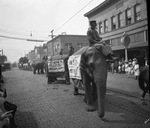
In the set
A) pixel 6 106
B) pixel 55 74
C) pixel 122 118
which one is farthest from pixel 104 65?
pixel 55 74

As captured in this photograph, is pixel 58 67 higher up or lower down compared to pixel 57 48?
lower down

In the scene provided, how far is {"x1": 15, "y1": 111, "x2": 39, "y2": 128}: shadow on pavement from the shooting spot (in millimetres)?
3568

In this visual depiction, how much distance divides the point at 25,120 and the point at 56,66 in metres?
6.12

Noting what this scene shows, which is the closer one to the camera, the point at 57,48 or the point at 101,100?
the point at 101,100

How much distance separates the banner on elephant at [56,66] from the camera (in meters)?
9.59

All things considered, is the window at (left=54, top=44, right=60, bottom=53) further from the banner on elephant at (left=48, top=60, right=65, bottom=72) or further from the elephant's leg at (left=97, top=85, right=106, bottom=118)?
the elephant's leg at (left=97, top=85, right=106, bottom=118)

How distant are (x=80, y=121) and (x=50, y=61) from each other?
7.08 meters

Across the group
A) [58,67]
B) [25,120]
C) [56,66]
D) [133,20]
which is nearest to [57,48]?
[56,66]

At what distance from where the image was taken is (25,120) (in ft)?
12.8

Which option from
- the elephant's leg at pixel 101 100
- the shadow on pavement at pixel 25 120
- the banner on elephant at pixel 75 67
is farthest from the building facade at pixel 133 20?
the shadow on pavement at pixel 25 120

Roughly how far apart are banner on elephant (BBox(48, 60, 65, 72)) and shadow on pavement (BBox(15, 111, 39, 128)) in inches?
209

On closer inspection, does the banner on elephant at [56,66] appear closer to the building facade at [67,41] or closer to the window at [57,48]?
the building facade at [67,41]

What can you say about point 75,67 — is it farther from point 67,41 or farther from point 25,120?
point 67,41

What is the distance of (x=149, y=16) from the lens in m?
1.54
